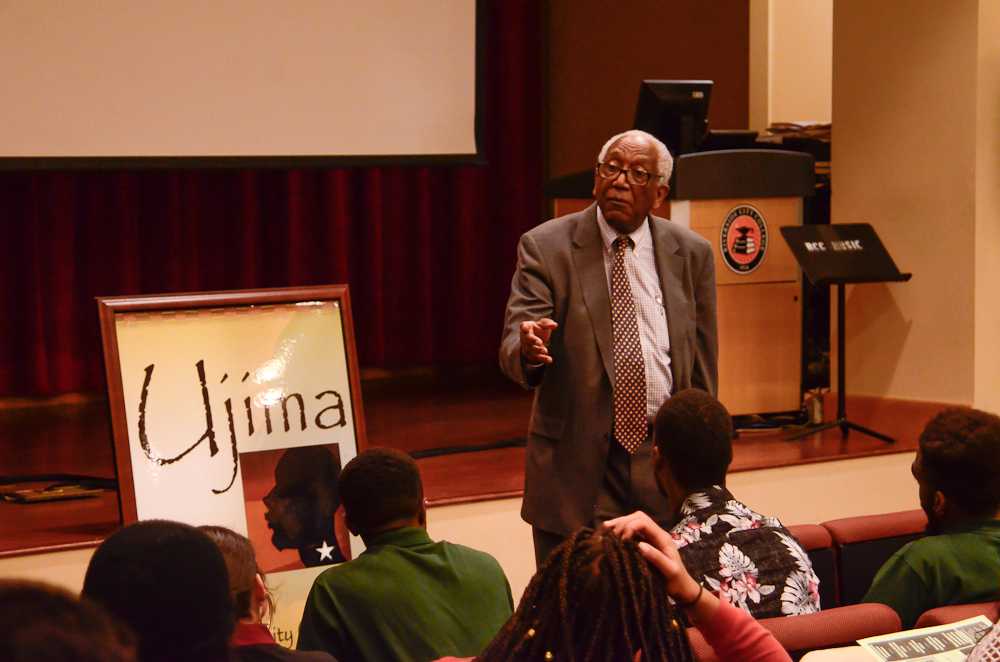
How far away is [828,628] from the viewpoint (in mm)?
1935

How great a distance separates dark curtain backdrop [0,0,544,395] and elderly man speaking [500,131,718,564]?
352cm

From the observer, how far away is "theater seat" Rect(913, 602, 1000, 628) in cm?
204

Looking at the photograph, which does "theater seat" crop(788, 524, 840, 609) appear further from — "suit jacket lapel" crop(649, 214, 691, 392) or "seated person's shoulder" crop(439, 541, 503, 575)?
"seated person's shoulder" crop(439, 541, 503, 575)

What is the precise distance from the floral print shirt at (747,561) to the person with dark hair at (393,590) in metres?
0.39

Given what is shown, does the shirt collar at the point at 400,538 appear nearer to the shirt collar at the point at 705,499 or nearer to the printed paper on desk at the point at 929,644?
the shirt collar at the point at 705,499

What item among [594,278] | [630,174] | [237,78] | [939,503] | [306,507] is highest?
[237,78]

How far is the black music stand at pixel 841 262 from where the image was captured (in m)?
4.70

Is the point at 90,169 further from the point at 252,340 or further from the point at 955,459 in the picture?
the point at 955,459

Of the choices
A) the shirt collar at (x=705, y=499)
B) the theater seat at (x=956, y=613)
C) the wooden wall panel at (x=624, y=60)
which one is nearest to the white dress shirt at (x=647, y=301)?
the shirt collar at (x=705, y=499)

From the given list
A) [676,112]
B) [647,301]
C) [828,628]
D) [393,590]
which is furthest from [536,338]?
[676,112]

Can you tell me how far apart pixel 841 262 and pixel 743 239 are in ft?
1.24

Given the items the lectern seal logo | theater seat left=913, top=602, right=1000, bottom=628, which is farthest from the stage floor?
theater seat left=913, top=602, right=1000, bottom=628

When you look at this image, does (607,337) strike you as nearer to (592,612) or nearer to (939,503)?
(939,503)

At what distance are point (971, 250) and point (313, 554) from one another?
3.04 meters
